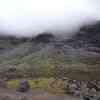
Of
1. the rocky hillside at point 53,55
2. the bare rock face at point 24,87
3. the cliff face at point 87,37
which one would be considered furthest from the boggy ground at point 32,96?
the cliff face at point 87,37

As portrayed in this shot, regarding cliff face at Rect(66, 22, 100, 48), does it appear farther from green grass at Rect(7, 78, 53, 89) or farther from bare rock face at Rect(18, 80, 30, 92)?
bare rock face at Rect(18, 80, 30, 92)

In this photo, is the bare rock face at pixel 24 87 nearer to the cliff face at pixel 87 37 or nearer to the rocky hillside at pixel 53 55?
the rocky hillside at pixel 53 55

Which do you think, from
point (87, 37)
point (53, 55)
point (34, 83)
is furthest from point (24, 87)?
point (87, 37)

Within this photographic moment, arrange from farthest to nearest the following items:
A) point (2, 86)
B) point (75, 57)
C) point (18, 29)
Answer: point (18, 29) → point (75, 57) → point (2, 86)

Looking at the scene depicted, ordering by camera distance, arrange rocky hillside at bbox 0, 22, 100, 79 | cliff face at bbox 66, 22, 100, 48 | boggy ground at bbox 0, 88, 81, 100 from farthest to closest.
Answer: cliff face at bbox 66, 22, 100, 48, rocky hillside at bbox 0, 22, 100, 79, boggy ground at bbox 0, 88, 81, 100

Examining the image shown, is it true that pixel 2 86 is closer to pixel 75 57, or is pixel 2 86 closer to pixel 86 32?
pixel 75 57

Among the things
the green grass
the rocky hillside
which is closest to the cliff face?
the rocky hillside

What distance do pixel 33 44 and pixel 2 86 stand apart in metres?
1.50

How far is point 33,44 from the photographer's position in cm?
674

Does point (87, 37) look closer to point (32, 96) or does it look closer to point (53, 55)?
point (53, 55)

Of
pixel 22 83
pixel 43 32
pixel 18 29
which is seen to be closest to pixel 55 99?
pixel 22 83

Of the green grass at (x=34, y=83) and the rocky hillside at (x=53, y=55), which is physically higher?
the rocky hillside at (x=53, y=55)

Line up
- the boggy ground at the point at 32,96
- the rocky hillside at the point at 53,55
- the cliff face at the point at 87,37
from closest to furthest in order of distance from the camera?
the boggy ground at the point at 32,96
the rocky hillside at the point at 53,55
the cliff face at the point at 87,37

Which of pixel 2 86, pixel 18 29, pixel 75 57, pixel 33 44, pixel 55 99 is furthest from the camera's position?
pixel 18 29
